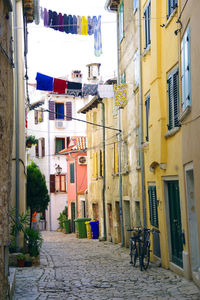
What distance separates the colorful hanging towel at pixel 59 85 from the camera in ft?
57.8

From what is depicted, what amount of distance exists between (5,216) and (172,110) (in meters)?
6.10

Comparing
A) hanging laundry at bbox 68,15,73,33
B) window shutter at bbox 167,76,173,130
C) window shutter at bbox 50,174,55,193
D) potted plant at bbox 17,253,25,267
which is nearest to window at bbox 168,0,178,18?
window shutter at bbox 167,76,173,130

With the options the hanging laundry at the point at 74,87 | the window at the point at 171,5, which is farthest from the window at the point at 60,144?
the window at the point at 171,5

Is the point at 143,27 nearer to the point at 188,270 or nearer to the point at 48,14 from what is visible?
the point at 48,14

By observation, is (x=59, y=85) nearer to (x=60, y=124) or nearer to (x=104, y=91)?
(x=104, y=91)

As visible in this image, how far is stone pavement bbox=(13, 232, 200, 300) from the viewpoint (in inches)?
381

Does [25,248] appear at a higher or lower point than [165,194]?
lower

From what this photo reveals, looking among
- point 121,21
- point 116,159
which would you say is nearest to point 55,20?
point 121,21

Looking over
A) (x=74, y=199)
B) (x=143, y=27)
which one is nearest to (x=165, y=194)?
(x=143, y=27)

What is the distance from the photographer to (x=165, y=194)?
44.1 ft

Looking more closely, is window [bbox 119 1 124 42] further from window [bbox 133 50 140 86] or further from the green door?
the green door

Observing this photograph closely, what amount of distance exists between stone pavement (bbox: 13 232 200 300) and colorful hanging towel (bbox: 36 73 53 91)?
605 cm

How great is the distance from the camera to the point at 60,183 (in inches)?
1747

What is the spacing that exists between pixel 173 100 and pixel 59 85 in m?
6.41
